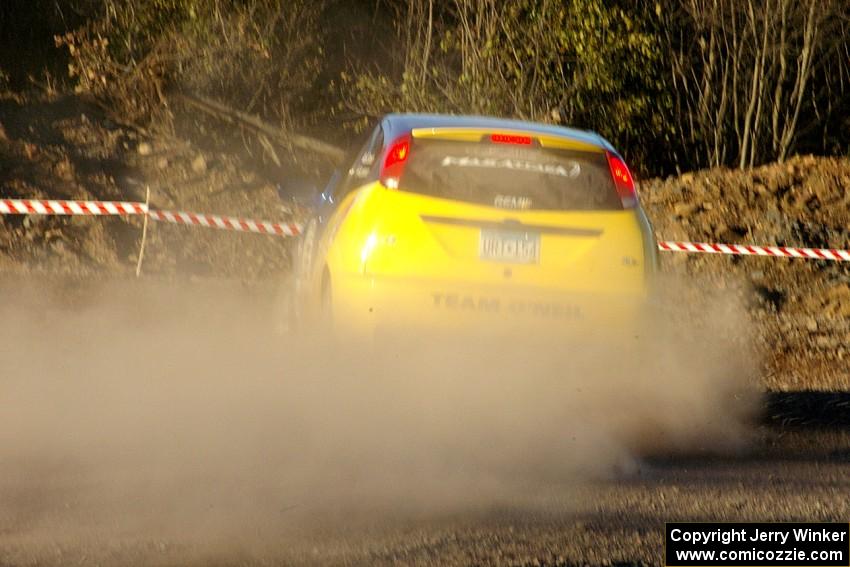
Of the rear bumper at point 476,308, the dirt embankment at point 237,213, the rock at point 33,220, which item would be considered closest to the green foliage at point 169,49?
the dirt embankment at point 237,213

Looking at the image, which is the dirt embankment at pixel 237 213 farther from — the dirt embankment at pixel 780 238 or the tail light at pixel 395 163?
the tail light at pixel 395 163

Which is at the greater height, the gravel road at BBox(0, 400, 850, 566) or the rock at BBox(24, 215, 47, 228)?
the rock at BBox(24, 215, 47, 228)

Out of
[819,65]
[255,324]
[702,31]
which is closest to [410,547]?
[255,324]

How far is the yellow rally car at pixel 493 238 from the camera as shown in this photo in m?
9.11

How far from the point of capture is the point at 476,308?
30.0 ft

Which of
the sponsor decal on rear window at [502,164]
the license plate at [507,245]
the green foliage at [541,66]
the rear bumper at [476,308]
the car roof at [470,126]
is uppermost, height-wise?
the green foliage at [541,66]

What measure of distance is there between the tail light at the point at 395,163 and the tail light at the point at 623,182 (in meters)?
1.25

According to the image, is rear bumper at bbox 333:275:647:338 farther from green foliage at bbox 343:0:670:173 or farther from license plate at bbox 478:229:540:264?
green foliage at bbox 343:0:670:173

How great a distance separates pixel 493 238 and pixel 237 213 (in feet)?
44.2

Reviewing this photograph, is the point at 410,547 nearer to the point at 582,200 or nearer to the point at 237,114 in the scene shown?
the point at 582,200

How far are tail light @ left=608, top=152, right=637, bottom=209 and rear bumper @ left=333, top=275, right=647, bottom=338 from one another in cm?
57

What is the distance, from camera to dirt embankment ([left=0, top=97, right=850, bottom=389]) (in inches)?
695

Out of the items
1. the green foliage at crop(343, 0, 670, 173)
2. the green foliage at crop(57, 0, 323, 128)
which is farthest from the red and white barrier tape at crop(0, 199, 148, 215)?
the green foliage at crop(343, 0, 670, 173)

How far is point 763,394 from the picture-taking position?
11.5m
